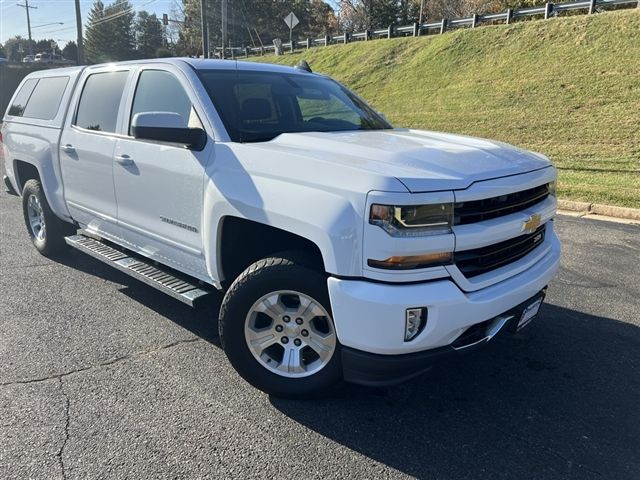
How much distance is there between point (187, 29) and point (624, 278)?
79440 millimetres

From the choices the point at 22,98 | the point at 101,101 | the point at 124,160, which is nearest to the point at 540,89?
the point at 22,98

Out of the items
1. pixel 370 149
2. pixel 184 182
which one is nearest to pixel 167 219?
pixel 184 182

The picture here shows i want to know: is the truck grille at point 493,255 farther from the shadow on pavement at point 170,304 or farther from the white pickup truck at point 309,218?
the shadow on pavement at point 170,304

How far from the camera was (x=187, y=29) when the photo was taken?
7562 cm

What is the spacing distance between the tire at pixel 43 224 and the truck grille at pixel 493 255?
14.6ft

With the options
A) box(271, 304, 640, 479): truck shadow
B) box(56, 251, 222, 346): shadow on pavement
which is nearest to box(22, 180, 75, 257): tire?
box(56, 251, 222, 346): shadow on pavement

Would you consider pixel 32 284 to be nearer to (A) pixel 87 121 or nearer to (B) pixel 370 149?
(A) pixel 87 121

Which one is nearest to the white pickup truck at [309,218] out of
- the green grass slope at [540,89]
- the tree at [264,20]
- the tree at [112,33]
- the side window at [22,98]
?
the side window at [22,98]

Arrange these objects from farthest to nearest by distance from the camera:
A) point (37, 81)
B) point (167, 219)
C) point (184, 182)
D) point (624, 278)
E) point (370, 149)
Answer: point (37, 81) → point (624, 278) → point (167, 219) → point (184, 182) → point (370, 149)

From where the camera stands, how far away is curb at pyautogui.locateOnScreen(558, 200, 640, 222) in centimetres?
785

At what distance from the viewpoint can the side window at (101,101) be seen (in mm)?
4391

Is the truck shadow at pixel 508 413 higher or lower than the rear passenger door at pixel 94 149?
lower

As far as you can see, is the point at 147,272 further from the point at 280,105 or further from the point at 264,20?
the point at 264,20

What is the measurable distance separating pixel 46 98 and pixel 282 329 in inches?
163
